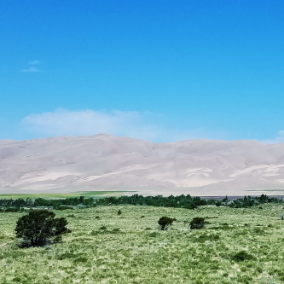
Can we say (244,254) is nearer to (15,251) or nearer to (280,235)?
(280,235)

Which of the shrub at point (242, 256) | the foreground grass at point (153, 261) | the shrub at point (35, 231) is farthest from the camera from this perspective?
the shrub at point (35, 231)

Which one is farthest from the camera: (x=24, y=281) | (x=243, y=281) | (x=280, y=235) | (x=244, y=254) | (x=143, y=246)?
(x=280, y=235)

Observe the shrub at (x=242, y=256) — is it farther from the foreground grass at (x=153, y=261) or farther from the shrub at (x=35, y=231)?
the shrub at (x=35, y=231)

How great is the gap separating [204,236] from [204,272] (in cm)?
1256

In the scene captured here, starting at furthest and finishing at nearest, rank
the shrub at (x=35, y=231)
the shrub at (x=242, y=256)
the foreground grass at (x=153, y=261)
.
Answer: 1. the shrub at (x=35, y=231)
2. the shrub at (x=242, y=256)
3. the foreground grass at (x=153, y=261)

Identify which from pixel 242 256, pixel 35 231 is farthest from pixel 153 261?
pixel 35 231

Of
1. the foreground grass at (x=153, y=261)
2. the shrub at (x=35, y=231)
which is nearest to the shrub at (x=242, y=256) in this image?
the foreground grass at (x=153, y=261)

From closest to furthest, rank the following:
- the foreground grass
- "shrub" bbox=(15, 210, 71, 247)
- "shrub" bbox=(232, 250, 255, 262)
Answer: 1. the foreground grass
2. "shrub" bbox=(232, 250, 255, 262)
3. "shrub" bbox=(15, 210, 71, 247)

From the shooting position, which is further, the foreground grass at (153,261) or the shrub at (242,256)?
the shrub at (242,256)

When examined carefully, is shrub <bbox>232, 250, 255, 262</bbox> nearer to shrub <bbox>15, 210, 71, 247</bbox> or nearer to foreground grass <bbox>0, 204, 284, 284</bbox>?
foreground grass <bbox>0, 204, 284, 284</bbox>

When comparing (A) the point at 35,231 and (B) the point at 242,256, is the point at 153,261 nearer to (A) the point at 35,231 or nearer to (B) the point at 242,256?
(B) the point at 242,256

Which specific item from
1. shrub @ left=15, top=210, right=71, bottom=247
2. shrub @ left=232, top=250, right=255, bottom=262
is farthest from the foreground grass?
shrub @ left=15, top=210, right=71, bottom=247

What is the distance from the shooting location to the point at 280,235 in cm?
3175

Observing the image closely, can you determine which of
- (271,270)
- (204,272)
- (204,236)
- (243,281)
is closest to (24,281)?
(204,272)
